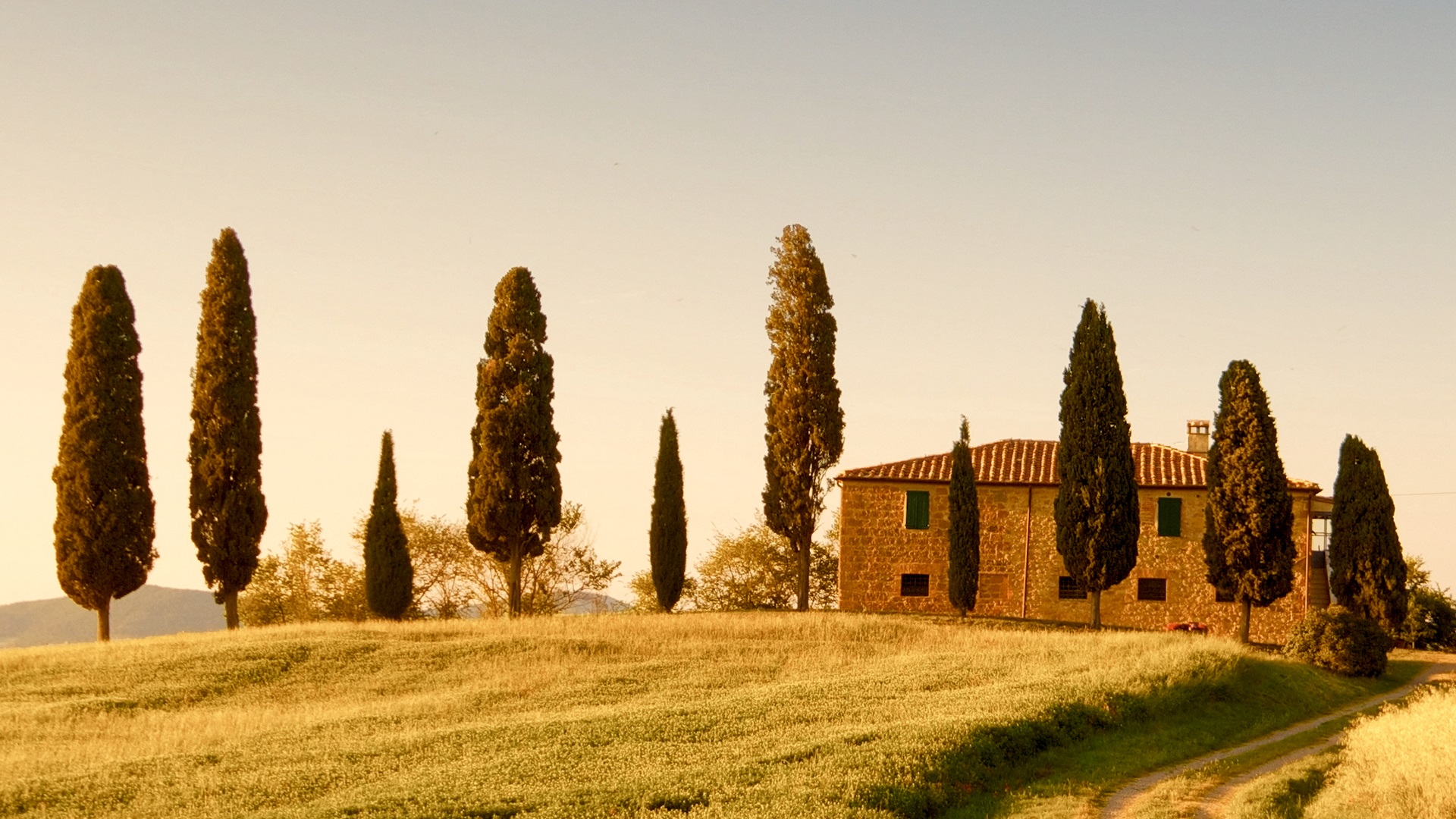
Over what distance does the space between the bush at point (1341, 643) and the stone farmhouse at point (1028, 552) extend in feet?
31.0

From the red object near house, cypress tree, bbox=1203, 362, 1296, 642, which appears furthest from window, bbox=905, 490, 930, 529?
cypress tree, bbox=1203, 362, 1296, 642

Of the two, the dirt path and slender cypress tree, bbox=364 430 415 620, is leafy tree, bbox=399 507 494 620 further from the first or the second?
the dirt path

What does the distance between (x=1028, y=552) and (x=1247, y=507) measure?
8.55 metres

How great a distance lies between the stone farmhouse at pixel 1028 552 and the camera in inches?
1676

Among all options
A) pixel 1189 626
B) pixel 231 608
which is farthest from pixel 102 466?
pixel 1189 626

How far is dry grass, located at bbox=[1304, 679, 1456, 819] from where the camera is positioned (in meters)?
14.2

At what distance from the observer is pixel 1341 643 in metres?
31.6

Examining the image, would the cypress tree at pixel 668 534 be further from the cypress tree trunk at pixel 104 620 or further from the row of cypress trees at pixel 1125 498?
the cypress tree trunk at pixel 104 620

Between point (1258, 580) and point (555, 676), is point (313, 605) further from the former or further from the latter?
point (1258, 580)

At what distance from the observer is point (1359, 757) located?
16.5 m

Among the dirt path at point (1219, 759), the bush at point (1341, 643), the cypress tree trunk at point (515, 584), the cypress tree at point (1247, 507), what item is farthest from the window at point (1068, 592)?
the cypress tree trunk at point (515, 584)

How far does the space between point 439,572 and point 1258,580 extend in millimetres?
32860

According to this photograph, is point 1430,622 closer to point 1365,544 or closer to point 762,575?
point 1365,544

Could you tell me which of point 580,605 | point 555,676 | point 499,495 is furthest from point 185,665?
point 580,605
